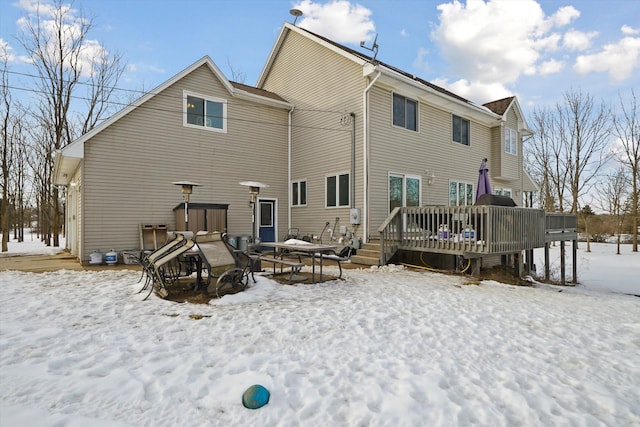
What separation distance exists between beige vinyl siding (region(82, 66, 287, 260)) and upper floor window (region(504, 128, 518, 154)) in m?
10.1

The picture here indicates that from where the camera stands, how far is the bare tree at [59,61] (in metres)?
16.2

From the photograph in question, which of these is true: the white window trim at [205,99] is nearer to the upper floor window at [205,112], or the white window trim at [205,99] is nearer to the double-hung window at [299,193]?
the upper floor window at [205,112]

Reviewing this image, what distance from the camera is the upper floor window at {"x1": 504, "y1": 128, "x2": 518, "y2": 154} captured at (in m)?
15.8

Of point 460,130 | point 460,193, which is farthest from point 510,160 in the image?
point 460,193

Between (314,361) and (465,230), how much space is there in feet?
20.8

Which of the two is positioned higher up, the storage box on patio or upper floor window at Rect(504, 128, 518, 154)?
upper floor window at Rect(504, 128, 518, 154)

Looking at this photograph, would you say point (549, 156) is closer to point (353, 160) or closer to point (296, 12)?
point (353, 160)

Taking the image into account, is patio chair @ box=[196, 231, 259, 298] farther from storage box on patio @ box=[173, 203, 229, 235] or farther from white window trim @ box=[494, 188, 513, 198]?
white window trim @ box=[494, 188, 513, 198]

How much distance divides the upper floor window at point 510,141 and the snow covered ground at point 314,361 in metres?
11.7

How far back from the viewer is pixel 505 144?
15.7 meters

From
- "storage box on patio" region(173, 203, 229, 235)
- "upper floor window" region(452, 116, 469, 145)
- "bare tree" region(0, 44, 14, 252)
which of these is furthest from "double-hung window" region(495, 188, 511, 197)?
"bare tree" region(0, 44, 14, 252)

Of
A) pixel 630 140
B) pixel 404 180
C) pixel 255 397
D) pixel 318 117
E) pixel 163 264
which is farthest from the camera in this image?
pixel 630 140

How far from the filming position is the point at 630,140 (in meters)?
23.6

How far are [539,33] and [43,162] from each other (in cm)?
2665
